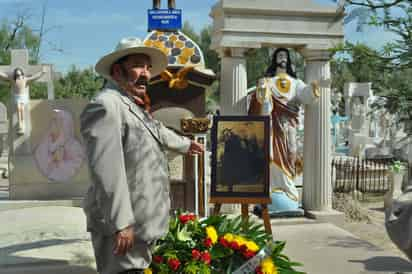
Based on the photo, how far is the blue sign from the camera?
736 cm

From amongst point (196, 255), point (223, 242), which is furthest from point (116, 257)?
point (223, 242)

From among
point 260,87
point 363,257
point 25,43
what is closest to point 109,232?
point 363,257

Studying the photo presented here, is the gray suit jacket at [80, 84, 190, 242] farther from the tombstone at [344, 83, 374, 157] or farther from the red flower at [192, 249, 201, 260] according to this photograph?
the tombstone at [344, 83, 374, 157]

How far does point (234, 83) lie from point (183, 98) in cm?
117

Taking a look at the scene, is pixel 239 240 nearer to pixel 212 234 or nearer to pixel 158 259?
pixel 212 234

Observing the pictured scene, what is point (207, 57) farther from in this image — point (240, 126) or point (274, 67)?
point (240, 126)

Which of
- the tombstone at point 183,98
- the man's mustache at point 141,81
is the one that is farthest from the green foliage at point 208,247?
the tombstone at point 183,98

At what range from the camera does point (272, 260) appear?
356 centimetres

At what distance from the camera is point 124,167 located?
2461 mm

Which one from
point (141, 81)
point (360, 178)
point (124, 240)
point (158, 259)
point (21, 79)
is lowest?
point (360, 178)

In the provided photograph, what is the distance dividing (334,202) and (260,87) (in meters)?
3.06

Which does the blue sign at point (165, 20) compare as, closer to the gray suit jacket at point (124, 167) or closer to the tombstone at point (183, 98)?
the tombstone at point (183, 98)

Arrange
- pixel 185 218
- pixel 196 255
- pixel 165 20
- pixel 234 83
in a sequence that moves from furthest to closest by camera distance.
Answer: pixel 234 83, pixel 165 20, pixel 185 218, pixel 196 255

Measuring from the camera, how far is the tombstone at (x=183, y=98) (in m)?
6.89
